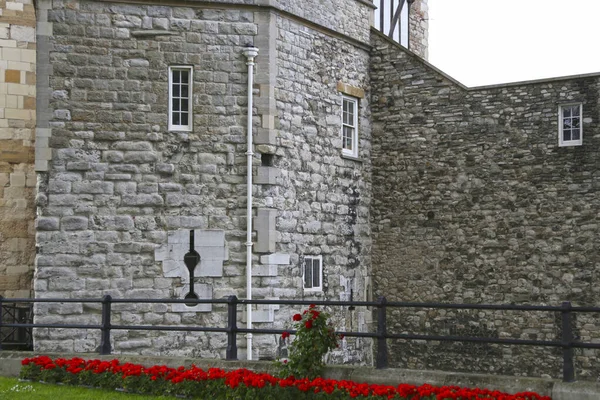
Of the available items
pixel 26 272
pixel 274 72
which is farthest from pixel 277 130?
pixel 26 272

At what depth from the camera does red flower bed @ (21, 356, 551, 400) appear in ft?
33.8

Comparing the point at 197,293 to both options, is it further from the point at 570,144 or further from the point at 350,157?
the point at 570,144

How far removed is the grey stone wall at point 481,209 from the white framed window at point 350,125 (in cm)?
65

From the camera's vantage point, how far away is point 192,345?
1628 cm

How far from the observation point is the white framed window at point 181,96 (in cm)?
1677

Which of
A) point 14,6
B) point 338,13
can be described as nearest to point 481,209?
point 338,13

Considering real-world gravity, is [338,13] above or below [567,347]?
above

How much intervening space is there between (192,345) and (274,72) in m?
5.18

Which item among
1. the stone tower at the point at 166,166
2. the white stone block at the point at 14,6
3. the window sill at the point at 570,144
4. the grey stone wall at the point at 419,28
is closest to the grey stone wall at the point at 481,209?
the window sill at the point at 570,144

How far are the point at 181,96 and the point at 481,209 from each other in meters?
A: 6.50

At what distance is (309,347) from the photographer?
37.4 feet

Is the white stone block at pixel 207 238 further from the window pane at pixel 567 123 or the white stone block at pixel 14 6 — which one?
the white stone block at pixel 14 6

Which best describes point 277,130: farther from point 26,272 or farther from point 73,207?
point 26,272

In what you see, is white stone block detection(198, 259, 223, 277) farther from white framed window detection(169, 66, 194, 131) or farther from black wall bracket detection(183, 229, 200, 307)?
white framed window detection(169, 66, 194, 131)
